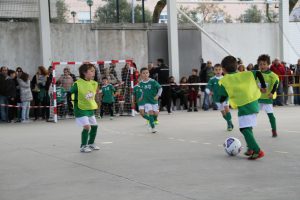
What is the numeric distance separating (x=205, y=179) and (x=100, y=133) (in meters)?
8.46

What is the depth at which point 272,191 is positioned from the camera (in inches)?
271

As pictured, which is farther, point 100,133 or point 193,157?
point 100,133

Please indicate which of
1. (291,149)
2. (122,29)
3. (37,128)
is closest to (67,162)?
(291,149)

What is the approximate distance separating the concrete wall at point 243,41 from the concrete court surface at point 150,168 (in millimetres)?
13107

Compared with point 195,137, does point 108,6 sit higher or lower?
higher

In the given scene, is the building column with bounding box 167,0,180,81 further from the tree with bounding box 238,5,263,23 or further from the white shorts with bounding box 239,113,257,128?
the white shorts with bounding box 239,113,257,128

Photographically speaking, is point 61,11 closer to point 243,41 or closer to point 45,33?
point 45,33

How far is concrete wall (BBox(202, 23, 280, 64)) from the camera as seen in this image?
2828 cm

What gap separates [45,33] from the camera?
78.1 ft

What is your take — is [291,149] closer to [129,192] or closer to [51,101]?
[129,192]

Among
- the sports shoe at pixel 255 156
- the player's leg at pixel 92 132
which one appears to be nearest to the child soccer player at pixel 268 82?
the sports shoe at pixel 255 156

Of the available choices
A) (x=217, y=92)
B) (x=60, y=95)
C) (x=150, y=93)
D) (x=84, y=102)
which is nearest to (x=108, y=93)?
(x=60, y=95)

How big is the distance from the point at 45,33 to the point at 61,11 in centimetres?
218

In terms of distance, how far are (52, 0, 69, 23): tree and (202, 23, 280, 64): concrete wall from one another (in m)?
6.92
